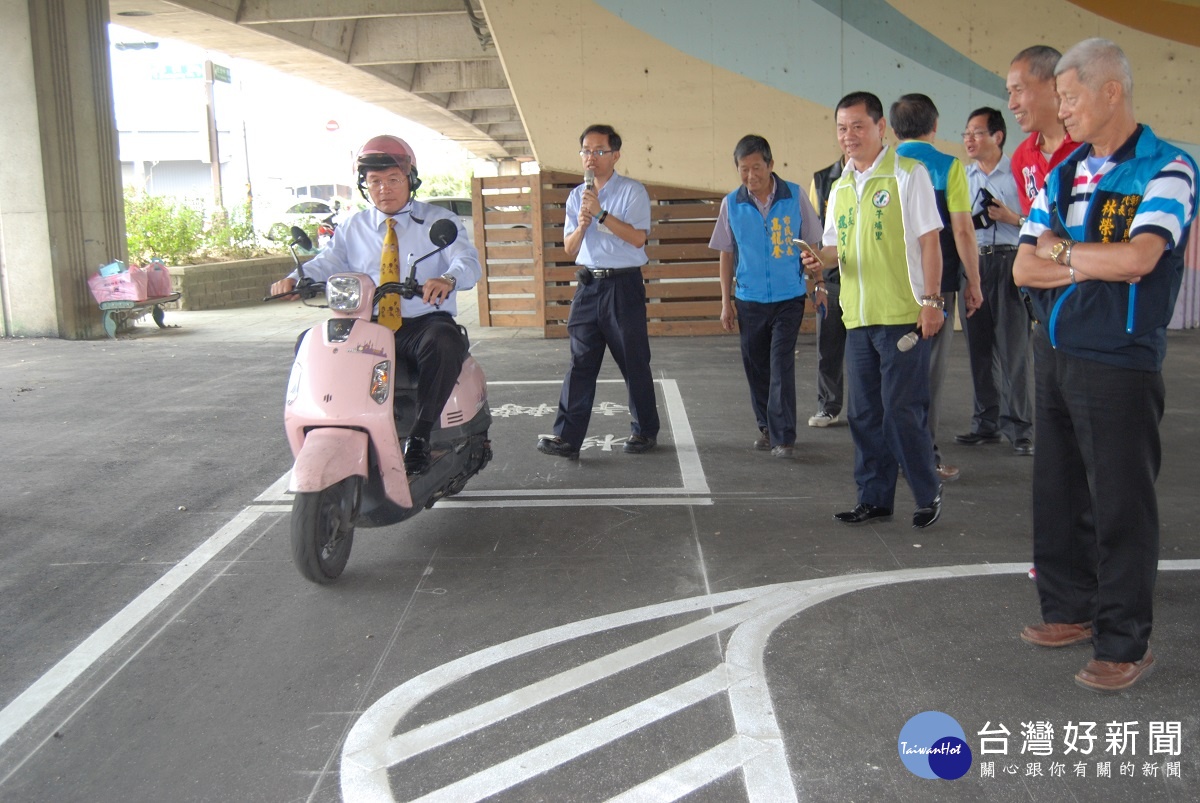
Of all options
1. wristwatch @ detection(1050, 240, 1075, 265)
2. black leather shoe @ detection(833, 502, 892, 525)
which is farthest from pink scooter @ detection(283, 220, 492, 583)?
wristwatch @ detection(1050, 240, 1075, 265)

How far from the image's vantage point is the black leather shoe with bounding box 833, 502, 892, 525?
4.85 m

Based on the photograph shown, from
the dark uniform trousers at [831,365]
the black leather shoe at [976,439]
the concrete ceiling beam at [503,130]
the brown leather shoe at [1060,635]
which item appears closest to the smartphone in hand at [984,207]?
the dark uniform trousers at [831,365]

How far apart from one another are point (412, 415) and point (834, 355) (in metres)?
3.43

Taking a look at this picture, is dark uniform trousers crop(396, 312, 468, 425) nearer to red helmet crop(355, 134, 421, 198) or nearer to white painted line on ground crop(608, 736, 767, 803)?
red helmet crop(355, 134, 421, 198)

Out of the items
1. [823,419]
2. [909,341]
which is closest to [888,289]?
[909,341]

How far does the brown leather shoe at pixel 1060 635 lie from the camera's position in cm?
346

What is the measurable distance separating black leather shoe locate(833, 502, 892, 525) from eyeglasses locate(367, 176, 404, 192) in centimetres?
256

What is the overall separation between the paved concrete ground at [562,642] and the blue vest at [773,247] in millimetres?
989

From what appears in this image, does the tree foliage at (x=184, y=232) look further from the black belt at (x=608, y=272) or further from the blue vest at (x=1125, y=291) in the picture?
the blue vest at (x=1125, y=291)

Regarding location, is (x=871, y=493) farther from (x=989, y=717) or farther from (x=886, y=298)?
(x=989, y=717)

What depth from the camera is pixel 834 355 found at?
7.14m

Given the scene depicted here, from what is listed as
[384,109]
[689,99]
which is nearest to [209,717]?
[689,99]

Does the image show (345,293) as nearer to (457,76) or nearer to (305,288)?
(305,288)

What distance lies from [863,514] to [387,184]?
8.76 feet
